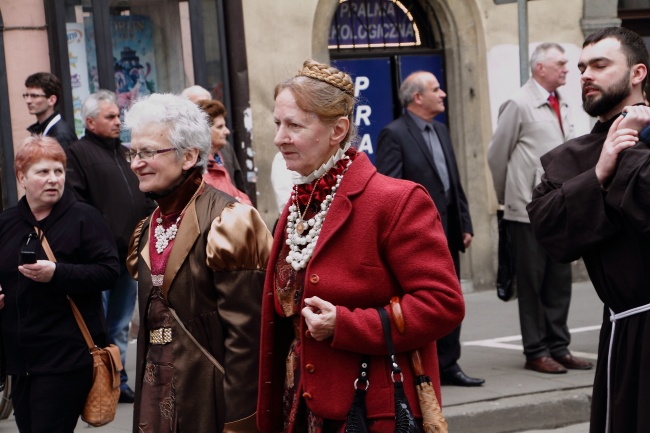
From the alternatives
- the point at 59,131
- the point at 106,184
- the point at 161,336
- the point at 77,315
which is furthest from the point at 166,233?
the point at 59,131

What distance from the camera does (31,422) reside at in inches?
220

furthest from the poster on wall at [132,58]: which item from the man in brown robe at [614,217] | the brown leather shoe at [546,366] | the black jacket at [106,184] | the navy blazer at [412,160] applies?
the man in brown robe at [614,217]

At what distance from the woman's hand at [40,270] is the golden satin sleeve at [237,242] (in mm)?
1346

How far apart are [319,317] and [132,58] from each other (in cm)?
855

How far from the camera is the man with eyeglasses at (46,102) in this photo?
9047 millimetres

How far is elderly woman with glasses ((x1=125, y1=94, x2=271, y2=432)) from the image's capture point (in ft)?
14.6

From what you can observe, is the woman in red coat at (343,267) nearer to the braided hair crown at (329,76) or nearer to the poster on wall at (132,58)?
the braided hair crown at (329,76)

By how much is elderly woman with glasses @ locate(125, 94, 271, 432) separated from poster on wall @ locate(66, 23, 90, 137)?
22.7 feet

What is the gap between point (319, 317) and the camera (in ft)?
12.2

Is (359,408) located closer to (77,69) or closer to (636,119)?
(636,119)

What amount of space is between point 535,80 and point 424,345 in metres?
5.47

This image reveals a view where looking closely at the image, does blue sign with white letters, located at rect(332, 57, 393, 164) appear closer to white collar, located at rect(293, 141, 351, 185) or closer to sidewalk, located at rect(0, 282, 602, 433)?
sidewalk, located at rect(0, 282, 602, 433)

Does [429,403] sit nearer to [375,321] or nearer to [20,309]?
[375,321]

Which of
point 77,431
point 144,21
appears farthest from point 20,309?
point 144,21
